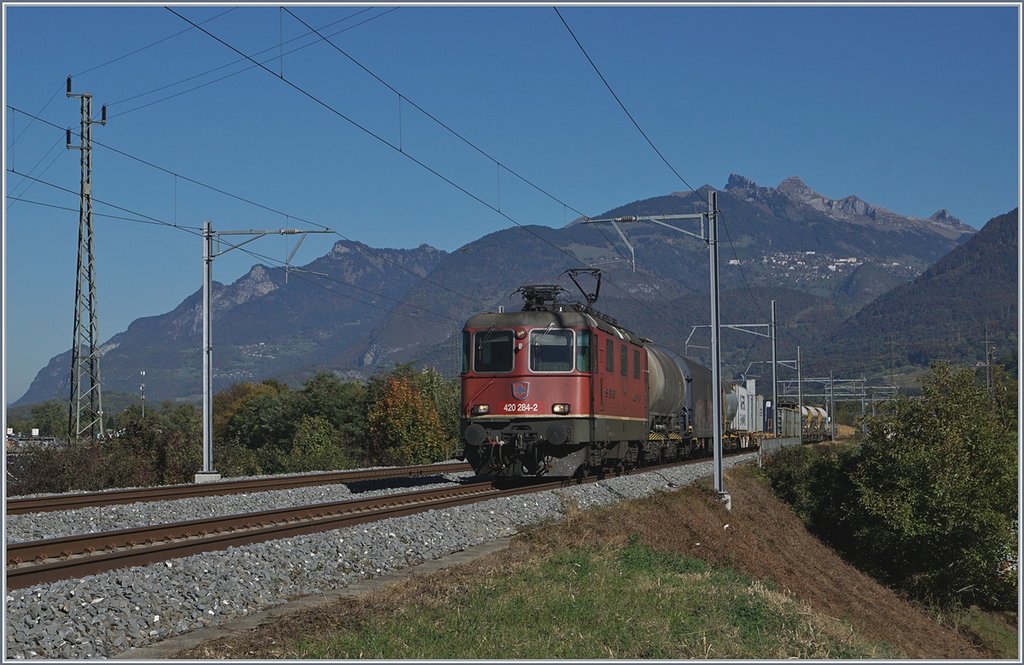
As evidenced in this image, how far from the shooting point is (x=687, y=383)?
42.1 metres

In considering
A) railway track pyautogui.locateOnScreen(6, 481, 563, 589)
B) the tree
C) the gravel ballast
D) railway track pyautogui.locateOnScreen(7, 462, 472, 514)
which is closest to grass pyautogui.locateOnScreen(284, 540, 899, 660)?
the gravel ballast

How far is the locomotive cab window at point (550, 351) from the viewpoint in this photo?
2539cm

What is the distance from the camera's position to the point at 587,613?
11.4 m

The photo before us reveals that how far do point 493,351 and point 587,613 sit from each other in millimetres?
14618

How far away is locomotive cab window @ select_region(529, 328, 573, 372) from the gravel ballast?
5263 mm

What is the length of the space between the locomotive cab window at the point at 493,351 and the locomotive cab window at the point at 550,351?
0.52m

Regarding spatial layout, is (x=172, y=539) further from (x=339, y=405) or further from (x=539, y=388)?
(x=339, y=405)

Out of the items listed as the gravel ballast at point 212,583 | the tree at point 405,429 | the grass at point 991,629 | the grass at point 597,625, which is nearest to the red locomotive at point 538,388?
the gravel ballast at point 212,583

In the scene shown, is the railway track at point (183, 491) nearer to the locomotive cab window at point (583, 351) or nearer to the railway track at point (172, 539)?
the railway track at point (172, 539)

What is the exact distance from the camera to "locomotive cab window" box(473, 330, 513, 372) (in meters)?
25.6

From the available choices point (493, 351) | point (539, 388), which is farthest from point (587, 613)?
point (493, 351)

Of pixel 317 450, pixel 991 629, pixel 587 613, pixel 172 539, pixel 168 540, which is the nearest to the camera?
pixel 587 613

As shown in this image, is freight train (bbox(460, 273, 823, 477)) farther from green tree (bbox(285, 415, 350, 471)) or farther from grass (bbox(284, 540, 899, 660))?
green tree (bbox(285, 415, 350, 471))

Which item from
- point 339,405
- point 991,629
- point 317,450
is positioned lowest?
point 991,629
